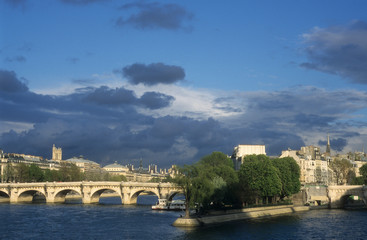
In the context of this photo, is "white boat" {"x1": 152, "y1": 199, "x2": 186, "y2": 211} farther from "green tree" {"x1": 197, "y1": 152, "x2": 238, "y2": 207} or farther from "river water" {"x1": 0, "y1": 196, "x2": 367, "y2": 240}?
"green tree" {"x1": 197, "y1": 152, "x2": 238, "y2": 207}

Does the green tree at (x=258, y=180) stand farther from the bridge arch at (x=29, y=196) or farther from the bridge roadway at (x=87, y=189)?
the bridge arch at (x=29, y=196)

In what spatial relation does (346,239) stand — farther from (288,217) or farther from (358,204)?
(358,204)

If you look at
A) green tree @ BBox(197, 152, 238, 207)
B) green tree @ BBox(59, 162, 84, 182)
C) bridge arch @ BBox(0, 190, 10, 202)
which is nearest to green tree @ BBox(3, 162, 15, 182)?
green tree @ BBox(59, 162, 84, 182)

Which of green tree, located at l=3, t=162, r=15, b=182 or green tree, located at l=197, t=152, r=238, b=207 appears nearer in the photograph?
green tree, located at l=197, t=152, r=238, b=207

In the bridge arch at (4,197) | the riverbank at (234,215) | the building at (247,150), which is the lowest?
the riverbank at (234,215)

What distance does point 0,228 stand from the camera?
7288 cm

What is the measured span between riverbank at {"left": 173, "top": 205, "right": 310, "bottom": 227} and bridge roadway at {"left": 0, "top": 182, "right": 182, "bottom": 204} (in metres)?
32.7

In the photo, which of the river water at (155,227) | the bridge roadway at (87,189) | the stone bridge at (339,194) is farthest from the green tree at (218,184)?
the stone bridge at (339,194)

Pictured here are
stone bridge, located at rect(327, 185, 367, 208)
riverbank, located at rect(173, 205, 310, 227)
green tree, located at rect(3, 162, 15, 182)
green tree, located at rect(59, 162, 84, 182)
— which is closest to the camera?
riverbank, located at rect(173, 205, 310, 227)

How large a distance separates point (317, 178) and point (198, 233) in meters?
Answer: 124

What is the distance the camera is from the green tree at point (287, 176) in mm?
107875

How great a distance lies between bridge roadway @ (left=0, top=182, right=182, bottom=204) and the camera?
124 m

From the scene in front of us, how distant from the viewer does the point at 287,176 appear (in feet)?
359

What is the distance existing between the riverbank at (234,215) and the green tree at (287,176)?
13.3 feet
